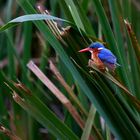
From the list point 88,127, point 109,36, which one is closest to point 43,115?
point 88,127

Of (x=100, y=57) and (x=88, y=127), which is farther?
(x=88, y=127)

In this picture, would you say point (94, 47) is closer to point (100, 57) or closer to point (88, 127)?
point (100, 57)

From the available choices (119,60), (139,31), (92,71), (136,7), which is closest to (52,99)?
(139,31)

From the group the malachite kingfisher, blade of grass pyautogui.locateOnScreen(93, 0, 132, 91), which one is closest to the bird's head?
the malachite kingfisher

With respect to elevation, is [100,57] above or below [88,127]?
above

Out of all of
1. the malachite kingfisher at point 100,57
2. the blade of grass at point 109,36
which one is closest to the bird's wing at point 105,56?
the malachite kingfisher at point 100,57

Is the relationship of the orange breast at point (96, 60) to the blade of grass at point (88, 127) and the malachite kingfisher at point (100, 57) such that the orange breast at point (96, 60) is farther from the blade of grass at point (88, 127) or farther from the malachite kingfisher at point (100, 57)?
the blade of grass at point (88, 127)

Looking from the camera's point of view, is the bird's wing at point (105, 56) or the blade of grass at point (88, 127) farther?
the blade of grass at point (88, 127)

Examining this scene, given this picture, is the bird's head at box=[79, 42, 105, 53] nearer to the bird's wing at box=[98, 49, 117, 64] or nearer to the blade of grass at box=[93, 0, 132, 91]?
the bird's wing at box=[98, 49, 117, 64]
